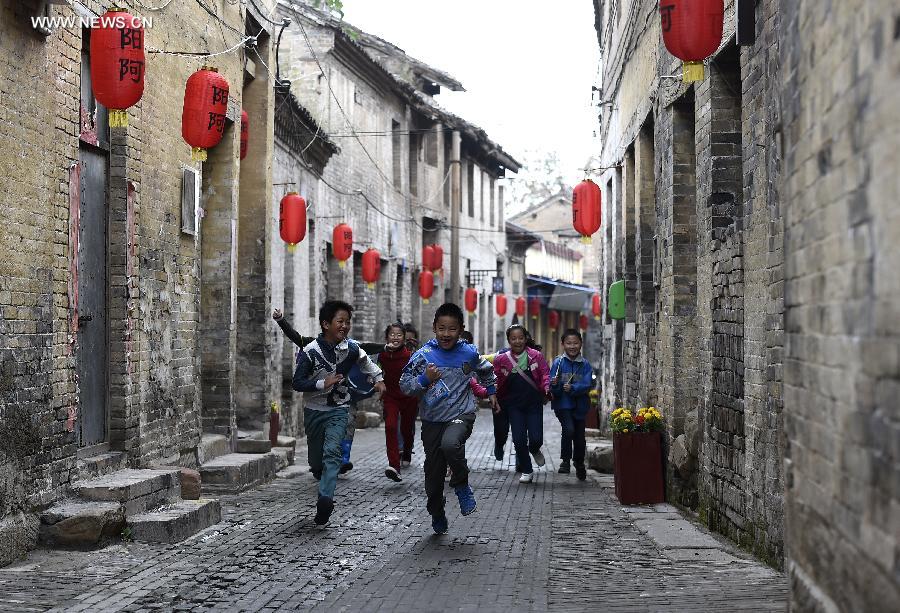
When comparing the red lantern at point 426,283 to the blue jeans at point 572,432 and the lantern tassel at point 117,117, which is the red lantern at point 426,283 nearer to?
the blue jeans at point 572,432

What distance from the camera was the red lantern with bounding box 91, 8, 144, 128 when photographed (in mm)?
7582

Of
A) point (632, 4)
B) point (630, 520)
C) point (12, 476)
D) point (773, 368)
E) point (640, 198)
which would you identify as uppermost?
point (632, 4)

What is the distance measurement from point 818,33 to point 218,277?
29.6 ft

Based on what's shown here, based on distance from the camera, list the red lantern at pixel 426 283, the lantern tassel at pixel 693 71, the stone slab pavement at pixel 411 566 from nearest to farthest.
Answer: the stone slab pavement at pixel 411 566
the lantern tassel at pixel 693 71
the red lantern at pixel 426 283

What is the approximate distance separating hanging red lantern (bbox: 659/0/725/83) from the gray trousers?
2912 millimetres

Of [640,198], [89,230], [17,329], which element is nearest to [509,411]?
[640,198]

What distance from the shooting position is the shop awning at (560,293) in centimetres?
4625

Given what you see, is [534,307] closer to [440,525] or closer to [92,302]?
[92,302]

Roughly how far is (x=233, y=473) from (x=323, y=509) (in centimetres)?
221

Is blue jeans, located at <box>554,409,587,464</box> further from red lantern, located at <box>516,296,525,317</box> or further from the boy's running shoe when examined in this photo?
red lantern, located at <box>516,296,525,317</box>

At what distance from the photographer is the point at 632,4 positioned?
14.6 metres

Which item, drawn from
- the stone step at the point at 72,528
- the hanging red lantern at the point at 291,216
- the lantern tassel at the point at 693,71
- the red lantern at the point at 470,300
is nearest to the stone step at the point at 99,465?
the stone step at the point at 72,528

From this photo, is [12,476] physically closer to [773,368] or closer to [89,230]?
[89,230]

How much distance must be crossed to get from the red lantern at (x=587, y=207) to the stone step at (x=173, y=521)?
8.31 metres
